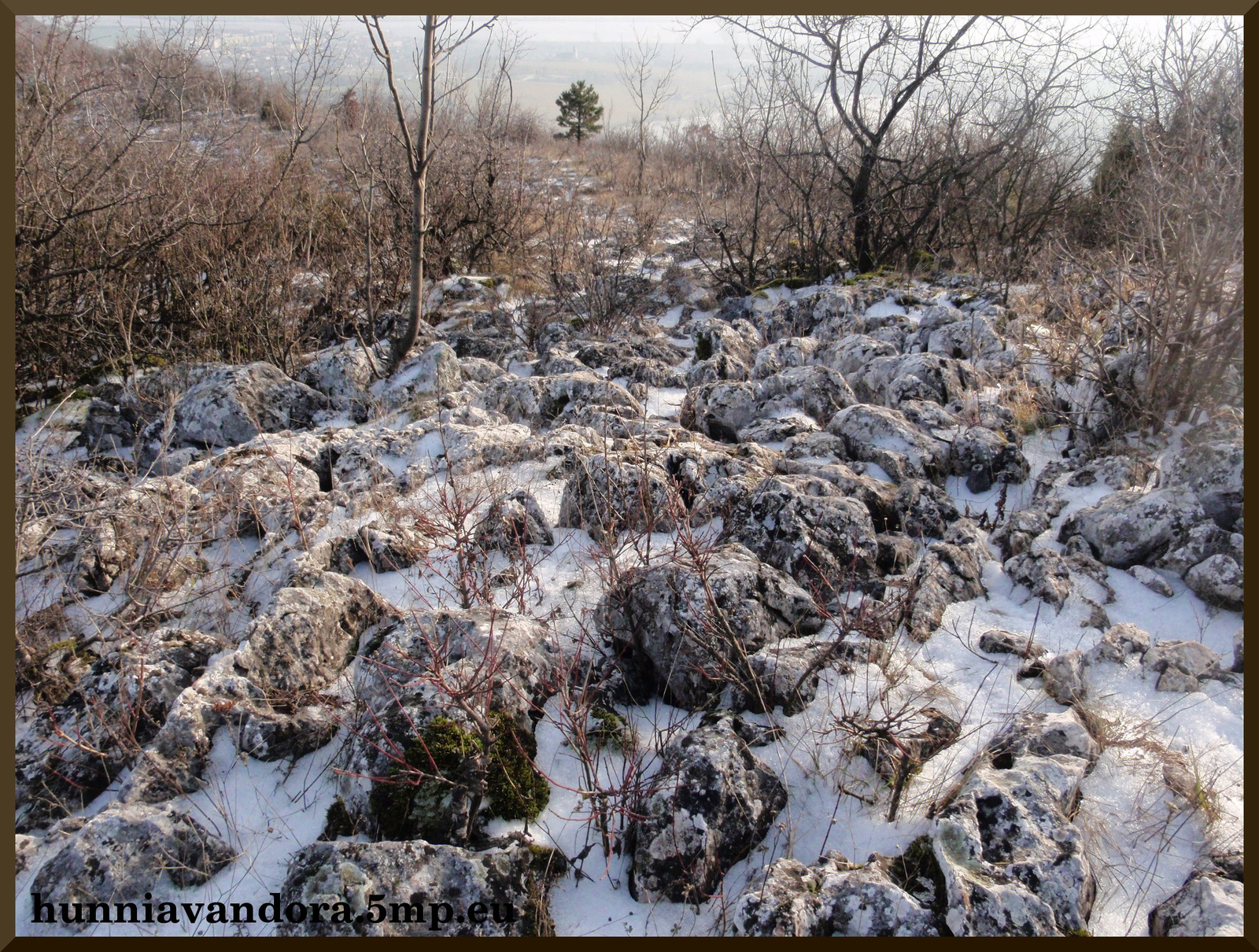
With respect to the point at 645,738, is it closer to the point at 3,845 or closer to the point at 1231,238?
the point at 3,845

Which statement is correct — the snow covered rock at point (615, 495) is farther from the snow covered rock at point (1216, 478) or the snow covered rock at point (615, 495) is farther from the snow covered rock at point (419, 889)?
the snow covered rock at point (1216, 478)

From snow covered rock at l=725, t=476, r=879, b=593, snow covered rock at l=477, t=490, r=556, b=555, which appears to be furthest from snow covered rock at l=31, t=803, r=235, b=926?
snow covered rock at l=725, t=476, r=879, b=593

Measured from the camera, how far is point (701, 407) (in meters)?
5.61

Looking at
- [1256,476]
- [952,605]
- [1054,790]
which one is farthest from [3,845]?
[1256,476]

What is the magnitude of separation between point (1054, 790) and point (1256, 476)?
1.91 metres

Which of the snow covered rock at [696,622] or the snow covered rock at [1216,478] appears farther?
the snow covered rock at [1216,478]

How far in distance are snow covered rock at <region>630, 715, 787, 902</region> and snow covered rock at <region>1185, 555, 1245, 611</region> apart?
2.56 m

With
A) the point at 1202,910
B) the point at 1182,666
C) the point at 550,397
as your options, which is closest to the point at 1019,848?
the point at 1202,910

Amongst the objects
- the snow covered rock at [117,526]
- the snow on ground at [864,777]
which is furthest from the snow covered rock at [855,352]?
the snow covered rock at [117,526]

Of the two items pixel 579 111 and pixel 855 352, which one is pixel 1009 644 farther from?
pixel 579 111

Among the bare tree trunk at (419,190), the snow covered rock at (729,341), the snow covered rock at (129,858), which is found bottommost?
the snow covered rock at (129,858)

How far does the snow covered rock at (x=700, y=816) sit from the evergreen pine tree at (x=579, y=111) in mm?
25708

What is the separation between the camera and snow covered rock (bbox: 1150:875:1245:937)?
6.43ft

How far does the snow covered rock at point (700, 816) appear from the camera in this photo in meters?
2.21
